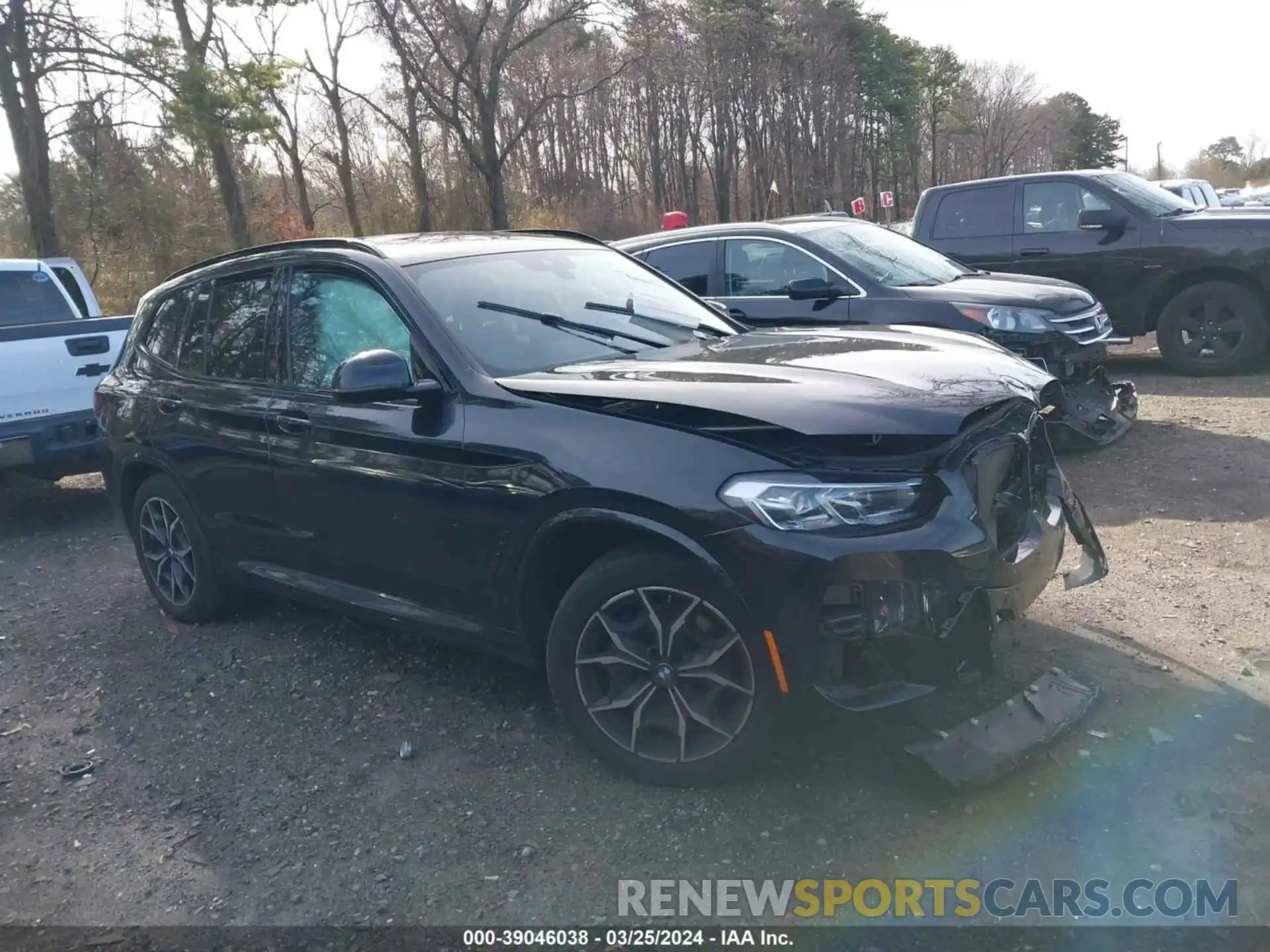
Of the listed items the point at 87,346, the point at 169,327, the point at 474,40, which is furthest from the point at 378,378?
the point at 474,40

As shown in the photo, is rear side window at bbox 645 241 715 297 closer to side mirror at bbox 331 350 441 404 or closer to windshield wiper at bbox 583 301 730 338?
windshield wiper at bbox 583 301 730 338

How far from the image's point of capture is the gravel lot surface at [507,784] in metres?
3.01

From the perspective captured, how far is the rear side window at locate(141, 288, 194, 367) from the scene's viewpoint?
5215mm

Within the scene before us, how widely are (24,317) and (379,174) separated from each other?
3217 cm

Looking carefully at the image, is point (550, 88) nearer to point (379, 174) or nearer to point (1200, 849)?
point (379, 174)

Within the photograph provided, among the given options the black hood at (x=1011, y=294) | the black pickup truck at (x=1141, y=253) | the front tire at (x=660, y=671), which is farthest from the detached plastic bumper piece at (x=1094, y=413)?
the front tire at (x=660, y=671)

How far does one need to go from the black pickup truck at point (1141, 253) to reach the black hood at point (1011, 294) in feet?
4.02

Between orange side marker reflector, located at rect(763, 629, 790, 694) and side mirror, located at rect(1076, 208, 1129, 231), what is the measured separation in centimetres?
810

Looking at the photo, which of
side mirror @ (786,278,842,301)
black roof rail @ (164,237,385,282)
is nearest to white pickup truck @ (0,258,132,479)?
black roof rail @ (164,237,385,282)

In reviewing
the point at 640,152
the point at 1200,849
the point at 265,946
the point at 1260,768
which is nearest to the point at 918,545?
the point at 1200,849

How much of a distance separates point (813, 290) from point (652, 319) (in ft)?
10.7

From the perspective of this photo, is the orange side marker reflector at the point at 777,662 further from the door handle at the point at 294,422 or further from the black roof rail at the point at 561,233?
the black roof rail at the point at 561,233

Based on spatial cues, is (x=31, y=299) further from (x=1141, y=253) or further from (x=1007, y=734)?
(x=1141, y=253)

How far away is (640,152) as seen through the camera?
45.9 metres
